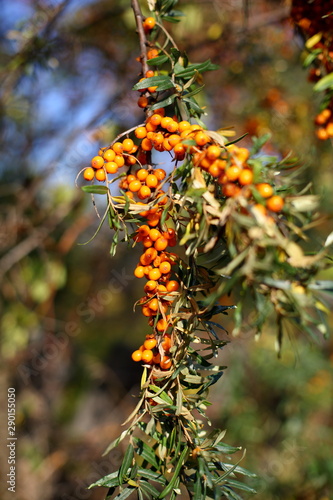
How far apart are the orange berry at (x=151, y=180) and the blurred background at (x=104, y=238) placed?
1.22 meters

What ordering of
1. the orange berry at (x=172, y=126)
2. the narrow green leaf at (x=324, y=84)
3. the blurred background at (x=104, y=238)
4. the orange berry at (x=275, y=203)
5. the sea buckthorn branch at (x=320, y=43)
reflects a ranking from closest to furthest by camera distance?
the orange berry at (x=275, y=203) < the orange berry at (x=172, y=126) < the narrow green leaf at (x=324, y=84) < the sea buckthorn branch at (x=320, y=43) < the blurred background at (x=104, y=238)

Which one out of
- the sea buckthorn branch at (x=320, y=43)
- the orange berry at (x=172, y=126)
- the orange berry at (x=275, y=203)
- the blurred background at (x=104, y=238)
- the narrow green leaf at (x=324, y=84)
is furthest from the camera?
the blurred background at (x=104, y=238)

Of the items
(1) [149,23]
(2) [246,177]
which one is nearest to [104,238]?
(1) [149,23]

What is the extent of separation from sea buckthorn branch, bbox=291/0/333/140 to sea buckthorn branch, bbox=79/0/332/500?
0.30m

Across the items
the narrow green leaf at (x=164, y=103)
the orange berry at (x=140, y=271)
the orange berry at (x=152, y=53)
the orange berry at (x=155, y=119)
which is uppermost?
the orange berry at (x=152, y=53)

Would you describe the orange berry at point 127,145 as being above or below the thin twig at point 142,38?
below

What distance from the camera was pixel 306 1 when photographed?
3.06ft

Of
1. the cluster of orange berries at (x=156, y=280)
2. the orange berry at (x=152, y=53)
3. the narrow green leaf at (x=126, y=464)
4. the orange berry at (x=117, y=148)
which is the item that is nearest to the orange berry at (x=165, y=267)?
the cluster of orange berries at (x=156, y=280)

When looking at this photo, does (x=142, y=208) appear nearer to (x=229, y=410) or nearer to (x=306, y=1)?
(x=306, y=1)

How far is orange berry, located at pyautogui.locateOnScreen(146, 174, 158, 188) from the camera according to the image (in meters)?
0.65

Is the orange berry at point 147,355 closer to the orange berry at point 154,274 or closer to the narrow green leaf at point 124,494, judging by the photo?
the orange berry at point 154,274

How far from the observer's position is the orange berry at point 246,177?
510 mm

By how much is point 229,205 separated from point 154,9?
58 centimetres

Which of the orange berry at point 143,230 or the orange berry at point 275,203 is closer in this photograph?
the orange berry at point 275,203
